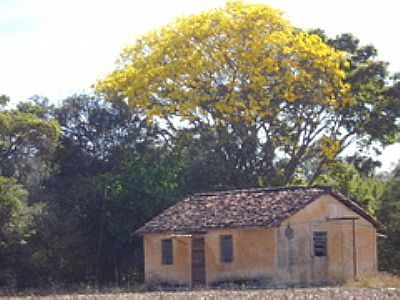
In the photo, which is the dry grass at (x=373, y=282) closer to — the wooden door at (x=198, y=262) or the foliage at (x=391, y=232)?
the wooden door at (x=198, y=262)

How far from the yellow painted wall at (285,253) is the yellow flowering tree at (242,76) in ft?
Result: 28.6

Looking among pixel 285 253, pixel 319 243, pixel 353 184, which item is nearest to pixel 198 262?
pixel 285 253

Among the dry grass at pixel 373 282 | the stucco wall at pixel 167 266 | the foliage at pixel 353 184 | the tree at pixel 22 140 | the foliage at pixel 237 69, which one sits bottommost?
the dry grass at pixel 373 282

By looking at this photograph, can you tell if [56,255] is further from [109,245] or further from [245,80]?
[245,80]

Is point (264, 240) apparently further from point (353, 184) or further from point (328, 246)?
point (353, 184)

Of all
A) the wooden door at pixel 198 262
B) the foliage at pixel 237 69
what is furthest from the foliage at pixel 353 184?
the wooden door at pixel 198 262

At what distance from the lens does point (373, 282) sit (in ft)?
116

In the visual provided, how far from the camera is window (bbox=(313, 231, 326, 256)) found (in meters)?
38.8

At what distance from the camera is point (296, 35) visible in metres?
47.5

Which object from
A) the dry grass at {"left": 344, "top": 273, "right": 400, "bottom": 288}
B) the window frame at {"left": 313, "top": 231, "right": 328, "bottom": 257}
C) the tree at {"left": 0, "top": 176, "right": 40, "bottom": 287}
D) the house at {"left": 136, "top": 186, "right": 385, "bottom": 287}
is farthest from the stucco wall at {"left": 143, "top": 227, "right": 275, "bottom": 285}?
the tree at {"left": 0, "top": 176, "right": 40, "bottom": 287}

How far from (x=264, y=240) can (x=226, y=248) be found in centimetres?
184

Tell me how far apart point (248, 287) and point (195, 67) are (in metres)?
14.0

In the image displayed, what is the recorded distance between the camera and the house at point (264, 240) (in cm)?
3762

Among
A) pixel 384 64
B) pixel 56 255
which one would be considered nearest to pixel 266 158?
pixel 384 64
